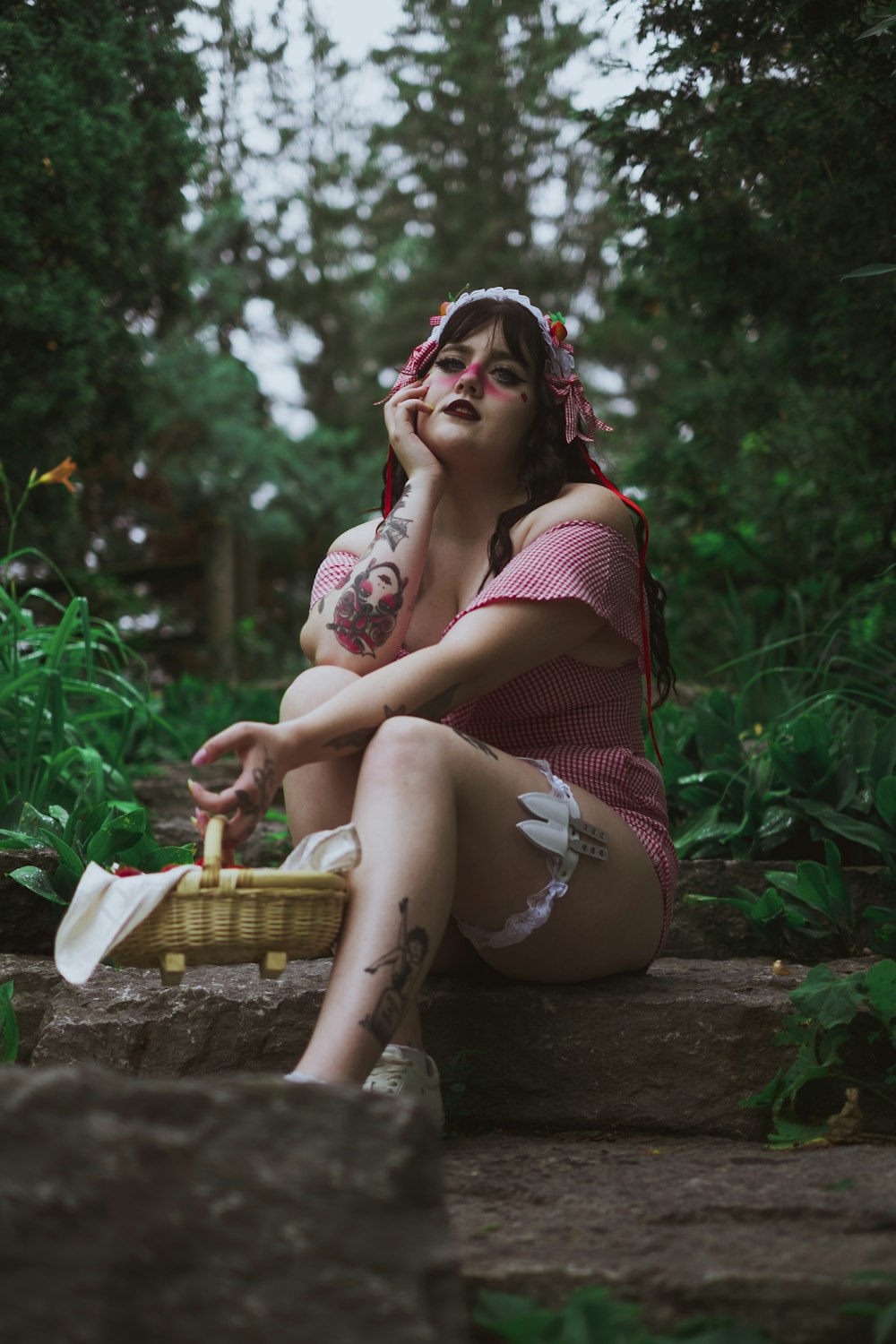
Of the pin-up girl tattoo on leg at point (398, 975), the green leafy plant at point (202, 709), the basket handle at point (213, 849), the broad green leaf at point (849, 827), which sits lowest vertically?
the green leafy plant at point (202, 709)

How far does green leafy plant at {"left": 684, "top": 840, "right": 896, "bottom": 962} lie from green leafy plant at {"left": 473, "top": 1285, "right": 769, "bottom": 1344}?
103 centimetres

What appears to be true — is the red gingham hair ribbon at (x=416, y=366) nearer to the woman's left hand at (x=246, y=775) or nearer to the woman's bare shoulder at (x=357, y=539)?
the woman's bare shoulder at (x=357, y=539)

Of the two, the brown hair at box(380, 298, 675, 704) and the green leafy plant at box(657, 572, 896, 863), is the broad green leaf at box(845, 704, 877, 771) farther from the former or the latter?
the brown hair at box(380, 298, 675, 704)

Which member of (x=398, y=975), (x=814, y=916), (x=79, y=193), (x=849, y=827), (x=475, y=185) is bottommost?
(x=814, y=916)

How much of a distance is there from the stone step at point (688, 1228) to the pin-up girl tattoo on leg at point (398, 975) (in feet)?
0.71

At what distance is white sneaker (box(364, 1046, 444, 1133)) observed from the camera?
5.01 feet

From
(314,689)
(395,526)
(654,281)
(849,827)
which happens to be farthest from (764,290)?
(314,689)

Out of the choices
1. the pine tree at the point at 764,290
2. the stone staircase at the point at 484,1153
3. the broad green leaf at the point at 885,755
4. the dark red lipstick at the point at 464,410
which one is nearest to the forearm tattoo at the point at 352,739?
the stone staircase at the point at 484,1153

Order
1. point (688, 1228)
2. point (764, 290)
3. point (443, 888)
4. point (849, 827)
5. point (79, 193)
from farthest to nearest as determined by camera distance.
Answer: point (79, 193)
point (764, 290)
point (849, 827)
point (443, 888)
point (688, 1228)

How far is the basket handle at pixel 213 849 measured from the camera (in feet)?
4.30

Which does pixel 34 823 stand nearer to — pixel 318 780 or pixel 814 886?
pixel 318 780

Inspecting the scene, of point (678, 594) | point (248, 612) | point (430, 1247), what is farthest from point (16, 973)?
point (248, 612)

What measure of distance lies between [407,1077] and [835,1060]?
0.59 metres

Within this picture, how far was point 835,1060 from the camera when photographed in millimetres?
1659
